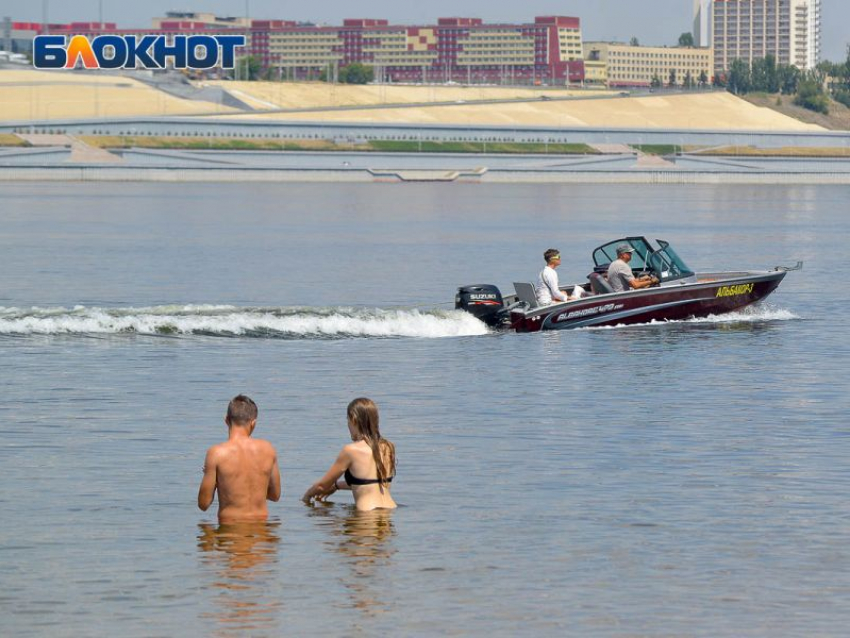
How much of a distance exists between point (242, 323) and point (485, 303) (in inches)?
195

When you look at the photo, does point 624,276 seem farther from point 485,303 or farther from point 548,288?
point 485,303

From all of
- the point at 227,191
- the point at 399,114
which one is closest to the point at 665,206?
the point at 227,191

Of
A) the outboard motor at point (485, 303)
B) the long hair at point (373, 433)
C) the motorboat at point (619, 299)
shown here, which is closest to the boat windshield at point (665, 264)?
the motorboat at point (619, 299)

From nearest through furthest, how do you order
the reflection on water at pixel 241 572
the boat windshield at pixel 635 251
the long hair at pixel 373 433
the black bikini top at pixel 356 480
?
the reflection on water at pixel 241 572 < the long hair at pixel 373 433 < the black bikini top at pixel 356 480 < the boat windshield at pixel 635 251

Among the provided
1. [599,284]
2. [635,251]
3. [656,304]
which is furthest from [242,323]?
[656,304]

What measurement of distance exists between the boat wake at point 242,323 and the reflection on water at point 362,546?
1627cm

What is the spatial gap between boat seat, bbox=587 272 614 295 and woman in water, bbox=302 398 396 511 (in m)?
16.2

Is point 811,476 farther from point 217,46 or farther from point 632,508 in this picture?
point 217,46

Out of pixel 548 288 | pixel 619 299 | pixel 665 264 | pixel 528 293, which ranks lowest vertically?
pixel 619 299

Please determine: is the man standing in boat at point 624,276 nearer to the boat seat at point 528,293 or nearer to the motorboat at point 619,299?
the motorboat at point 619,299

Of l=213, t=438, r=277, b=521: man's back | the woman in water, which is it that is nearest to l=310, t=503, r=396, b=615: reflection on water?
the woman in water

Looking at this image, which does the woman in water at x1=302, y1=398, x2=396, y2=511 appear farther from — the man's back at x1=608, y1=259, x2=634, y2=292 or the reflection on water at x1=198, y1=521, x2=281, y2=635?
the man's back at x1=608, y1=259, x2=634, y2=292

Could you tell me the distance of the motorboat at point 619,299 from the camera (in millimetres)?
31297

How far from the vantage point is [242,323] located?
3253 cm
